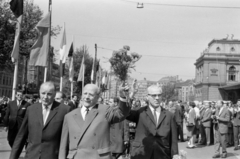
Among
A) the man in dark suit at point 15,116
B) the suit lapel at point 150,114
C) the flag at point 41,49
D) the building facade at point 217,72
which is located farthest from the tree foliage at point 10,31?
the building facade at point 217,72

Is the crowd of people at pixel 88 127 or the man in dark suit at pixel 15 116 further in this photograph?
the man in dark suit at pixel 15 116

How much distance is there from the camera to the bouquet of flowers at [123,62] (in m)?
28.7

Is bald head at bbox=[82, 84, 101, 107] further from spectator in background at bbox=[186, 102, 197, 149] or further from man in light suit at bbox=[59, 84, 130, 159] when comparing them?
spectator in background at bbox=[186, 102, 197, 149]

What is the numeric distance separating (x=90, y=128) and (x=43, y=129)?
2.54 ft

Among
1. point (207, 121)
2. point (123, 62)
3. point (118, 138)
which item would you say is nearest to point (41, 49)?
point (118, 138)

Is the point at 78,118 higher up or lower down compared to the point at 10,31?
lower down

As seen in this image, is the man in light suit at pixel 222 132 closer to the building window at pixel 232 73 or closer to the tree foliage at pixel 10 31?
the tree foliage at pixel 10 31

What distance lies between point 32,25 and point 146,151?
3374 centimetres

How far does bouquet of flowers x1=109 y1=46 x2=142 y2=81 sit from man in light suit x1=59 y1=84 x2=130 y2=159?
2449cm

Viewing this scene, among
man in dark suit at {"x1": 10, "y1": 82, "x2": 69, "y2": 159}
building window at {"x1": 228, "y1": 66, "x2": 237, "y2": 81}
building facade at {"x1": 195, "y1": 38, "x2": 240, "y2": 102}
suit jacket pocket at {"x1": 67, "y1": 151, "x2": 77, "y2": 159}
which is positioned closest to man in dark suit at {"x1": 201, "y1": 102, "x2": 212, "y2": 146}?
man in dark suit at {"x1": 10, "y1": 82, "x2": 69, "y2": 159}

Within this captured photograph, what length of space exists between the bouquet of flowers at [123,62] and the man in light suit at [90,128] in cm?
2449

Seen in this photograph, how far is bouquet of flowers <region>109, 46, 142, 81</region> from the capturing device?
28.7 m

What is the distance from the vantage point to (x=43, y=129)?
14.2ft

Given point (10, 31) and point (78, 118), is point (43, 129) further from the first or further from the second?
point (10, 31)
